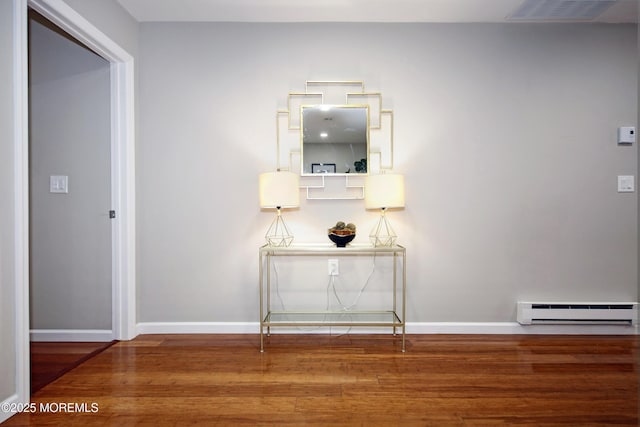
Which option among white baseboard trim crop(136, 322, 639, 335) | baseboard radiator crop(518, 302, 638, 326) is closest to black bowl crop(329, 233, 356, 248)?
white baseboard trim crop(136, 322, 639, 335)

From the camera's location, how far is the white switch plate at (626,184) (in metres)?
2.46

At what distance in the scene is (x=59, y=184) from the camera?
2381 mm

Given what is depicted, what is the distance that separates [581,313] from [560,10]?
208 centimetres

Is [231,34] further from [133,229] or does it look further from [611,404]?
[611,404]

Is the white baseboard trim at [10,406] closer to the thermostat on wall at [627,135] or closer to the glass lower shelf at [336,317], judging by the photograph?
the glass lower shelf at [336,317]

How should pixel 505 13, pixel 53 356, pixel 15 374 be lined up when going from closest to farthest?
pixel 15 374
pixel 53 356
pixel 505 13

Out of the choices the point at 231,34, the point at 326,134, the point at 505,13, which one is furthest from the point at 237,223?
the point at 505,13

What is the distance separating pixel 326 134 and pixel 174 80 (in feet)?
3.81

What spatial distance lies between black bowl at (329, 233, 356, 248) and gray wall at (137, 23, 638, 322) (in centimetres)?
22

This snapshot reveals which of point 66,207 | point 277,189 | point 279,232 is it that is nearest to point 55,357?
point 66,207

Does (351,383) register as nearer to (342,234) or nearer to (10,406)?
(342,234)

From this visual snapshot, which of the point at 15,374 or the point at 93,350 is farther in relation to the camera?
the point at 93,350

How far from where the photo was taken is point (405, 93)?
2482 millimetres

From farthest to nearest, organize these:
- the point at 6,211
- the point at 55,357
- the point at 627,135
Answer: the point at 627,135 < the point at 55,357 < the point at 6,211
